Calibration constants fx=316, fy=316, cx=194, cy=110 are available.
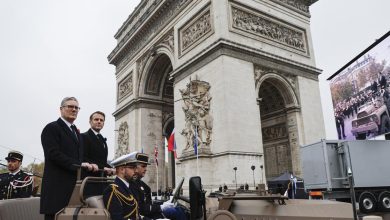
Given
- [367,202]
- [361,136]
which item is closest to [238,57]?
[361,136]

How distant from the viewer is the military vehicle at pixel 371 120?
1210cm

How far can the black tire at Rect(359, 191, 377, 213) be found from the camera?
10696mm

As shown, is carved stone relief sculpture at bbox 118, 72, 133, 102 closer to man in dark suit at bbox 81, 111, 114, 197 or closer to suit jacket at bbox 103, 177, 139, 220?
man in dark suit at bbox 81, 111, 114, 197

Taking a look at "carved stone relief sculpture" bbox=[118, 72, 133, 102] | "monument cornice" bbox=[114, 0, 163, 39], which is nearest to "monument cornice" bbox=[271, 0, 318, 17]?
"monument cornice" bbox=[114, 0, 163, 39]

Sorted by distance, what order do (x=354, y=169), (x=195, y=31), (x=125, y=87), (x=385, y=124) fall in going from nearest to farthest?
(x=354, y=169) < (x=385, y=124) < (x=195, y=31) < (x=125, y=87)

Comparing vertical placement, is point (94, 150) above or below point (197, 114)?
below

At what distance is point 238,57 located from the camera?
57.8 feet

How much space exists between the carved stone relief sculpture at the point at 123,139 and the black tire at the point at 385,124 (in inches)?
767

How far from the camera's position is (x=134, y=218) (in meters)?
3.00

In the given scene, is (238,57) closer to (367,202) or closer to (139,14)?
(367,202)

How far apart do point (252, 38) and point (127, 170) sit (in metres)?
16.8

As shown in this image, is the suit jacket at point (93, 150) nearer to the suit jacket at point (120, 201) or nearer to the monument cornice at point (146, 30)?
the suit jacket at point (120, 201)

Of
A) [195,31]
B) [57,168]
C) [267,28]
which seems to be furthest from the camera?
[267,28]

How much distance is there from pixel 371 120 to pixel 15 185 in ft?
42.3
